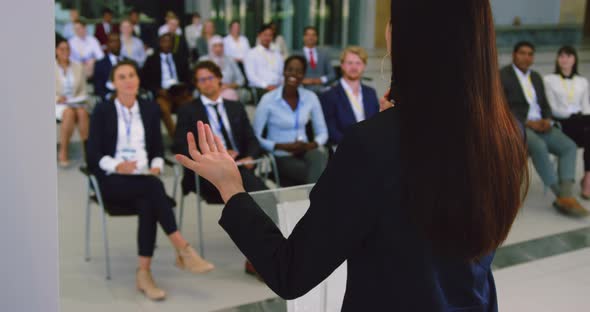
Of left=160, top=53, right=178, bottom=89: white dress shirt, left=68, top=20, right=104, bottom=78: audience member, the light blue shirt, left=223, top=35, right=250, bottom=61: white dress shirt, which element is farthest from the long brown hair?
left=223, top=35, right=250, bottom=61: white dress shirt

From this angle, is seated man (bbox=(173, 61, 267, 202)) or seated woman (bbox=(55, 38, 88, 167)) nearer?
seated man (bbox=(173, 61, 267, 202))

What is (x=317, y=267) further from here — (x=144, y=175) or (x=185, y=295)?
(x=144, y=175)

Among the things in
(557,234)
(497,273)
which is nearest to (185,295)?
(497,273)

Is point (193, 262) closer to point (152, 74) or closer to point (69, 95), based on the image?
point (69, 95)

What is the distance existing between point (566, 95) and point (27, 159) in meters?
6.07

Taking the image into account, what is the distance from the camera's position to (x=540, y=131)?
6395 millimetres

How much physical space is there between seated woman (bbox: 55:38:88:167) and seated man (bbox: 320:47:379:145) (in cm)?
298

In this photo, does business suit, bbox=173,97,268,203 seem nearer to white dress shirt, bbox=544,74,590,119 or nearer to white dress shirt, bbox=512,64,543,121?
white dress shirt, bbox=512,64,543,121

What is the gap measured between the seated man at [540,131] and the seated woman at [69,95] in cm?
450

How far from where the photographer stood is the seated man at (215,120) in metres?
5.04

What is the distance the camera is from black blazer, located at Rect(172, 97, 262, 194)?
5.02 meters

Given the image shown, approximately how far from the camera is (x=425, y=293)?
1257 millimetres

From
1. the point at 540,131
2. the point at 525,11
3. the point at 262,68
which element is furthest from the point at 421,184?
the point at 525,11

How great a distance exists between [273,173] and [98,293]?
1.79m
